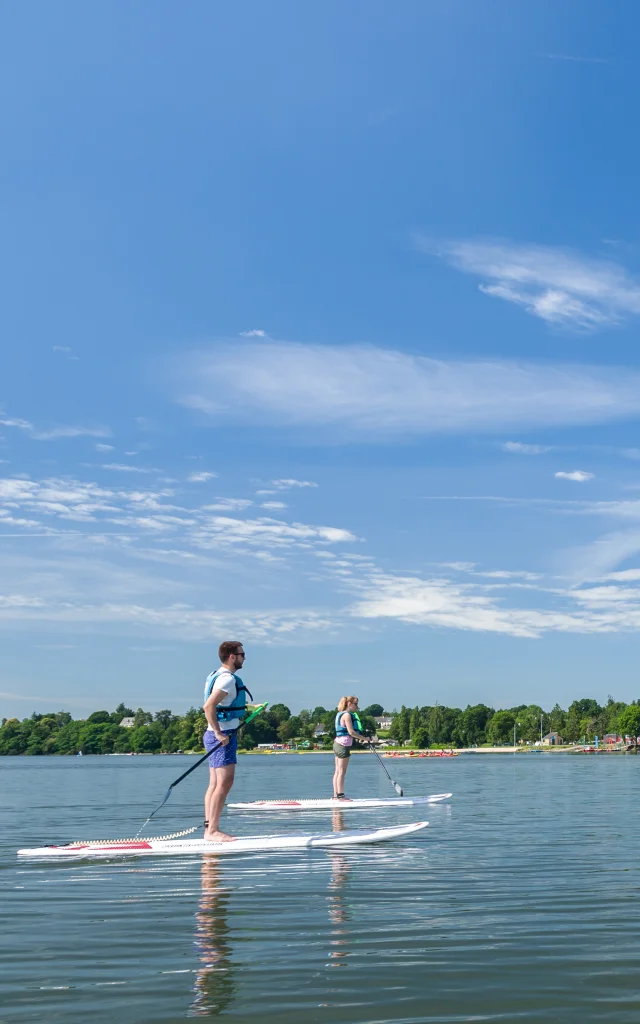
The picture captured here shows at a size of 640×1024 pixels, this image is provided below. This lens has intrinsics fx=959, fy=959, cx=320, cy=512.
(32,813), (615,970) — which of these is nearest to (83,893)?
(615,970)

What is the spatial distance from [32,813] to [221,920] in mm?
18962

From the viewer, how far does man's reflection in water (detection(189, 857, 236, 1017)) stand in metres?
5.90

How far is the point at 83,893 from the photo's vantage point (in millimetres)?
10711

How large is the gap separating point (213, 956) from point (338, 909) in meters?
2.22

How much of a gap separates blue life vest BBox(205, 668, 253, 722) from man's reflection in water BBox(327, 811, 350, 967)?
2396mm

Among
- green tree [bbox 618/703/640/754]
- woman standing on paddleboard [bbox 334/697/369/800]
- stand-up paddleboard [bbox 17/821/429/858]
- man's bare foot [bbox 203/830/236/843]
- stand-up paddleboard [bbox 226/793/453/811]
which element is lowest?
green tree [bbox 618/703/640/754]

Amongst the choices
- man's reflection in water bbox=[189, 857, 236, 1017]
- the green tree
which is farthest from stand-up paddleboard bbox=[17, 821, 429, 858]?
the green tree

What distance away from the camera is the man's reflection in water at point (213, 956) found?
5.90m

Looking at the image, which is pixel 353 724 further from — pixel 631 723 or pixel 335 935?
pixel 631 723

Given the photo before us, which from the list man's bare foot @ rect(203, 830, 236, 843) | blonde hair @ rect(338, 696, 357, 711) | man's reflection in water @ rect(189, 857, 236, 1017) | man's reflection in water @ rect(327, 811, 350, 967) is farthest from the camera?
blonde hair @ rect(338, 696, 357, 711)

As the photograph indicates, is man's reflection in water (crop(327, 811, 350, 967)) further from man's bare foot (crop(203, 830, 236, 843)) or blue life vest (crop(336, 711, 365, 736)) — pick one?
blue life vest (crop(336, 711, 365, 736))

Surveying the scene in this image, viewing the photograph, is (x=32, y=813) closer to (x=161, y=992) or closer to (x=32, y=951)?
(x=32, y=951)

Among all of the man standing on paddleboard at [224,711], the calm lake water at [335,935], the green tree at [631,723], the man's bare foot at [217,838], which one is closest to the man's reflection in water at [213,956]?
the calm lake water at [335,935]

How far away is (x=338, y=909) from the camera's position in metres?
9.12
